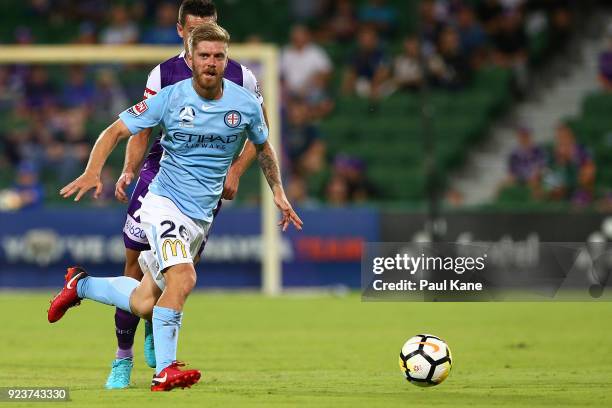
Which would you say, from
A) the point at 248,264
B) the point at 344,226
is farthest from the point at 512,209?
the point at 248,264

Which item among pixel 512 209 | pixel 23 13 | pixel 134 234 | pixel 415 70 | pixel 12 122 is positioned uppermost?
pixel 23 13

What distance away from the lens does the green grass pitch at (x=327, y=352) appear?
7.81 meters

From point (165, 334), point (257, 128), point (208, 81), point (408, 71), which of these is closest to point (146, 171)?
point (257, 128)

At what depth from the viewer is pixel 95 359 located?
412 inches

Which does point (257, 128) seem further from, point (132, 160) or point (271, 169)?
point (132, 160)

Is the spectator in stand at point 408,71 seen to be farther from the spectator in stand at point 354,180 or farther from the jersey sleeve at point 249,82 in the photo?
the jersey sleeve at point 249,82

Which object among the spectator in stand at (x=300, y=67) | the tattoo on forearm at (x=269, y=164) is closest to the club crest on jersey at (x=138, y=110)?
the tattoo on forearm at (x=269, y=164)

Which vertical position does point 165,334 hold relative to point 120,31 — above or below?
below

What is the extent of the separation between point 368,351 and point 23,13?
14084 millimetres

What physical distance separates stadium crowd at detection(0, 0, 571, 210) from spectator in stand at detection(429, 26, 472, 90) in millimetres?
16

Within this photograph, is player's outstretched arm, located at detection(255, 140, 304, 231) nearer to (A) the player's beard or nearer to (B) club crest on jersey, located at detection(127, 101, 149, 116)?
(A) the player's beard

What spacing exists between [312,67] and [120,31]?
337cm

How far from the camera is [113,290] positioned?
27.8 ft

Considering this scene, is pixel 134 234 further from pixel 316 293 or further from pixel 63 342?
pixel 316 293
